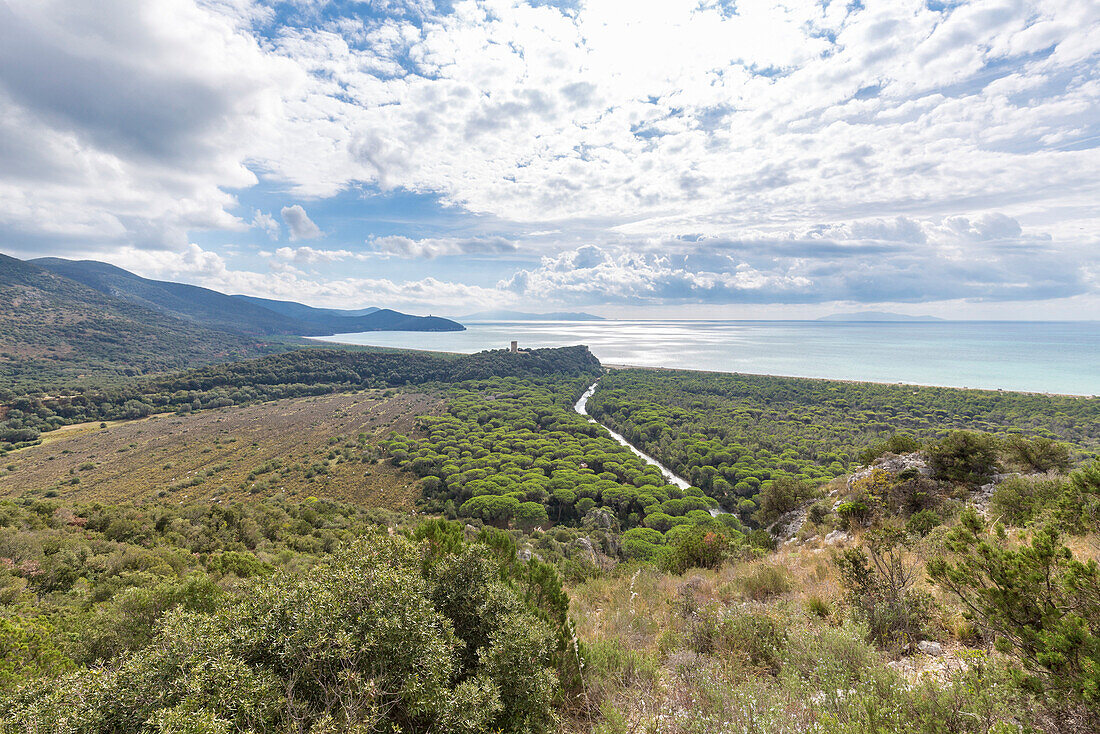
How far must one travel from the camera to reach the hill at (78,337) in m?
97.3

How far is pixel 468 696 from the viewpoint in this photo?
4.37 m

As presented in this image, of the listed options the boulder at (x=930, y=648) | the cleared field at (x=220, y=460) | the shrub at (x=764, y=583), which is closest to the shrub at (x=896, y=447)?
the shrub at (x=764, y=583)

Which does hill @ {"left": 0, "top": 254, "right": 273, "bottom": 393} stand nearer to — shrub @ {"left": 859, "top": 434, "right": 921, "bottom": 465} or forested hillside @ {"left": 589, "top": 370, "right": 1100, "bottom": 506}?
forested hillside @ {"left": 589, "top": 370, "right": 1100, "bottom": 506}

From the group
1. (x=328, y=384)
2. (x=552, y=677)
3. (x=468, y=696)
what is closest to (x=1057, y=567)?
(x=552, y=677)

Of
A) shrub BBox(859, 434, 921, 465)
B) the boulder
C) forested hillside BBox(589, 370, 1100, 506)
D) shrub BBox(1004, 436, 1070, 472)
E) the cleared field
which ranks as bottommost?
the cleared field

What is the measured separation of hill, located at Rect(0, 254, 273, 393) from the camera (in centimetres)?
9731

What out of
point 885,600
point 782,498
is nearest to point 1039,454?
point 782,498

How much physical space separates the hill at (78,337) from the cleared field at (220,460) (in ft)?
149

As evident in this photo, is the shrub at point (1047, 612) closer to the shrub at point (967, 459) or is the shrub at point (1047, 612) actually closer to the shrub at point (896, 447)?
the shrub at point (967, 459)

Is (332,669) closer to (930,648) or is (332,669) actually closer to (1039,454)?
(930,648)

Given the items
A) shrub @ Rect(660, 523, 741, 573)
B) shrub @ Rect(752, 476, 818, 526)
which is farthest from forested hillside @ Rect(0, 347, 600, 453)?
shrub @ Rect(752, 476, 818, 526)

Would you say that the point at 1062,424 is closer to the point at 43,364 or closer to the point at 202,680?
the point at 202,680

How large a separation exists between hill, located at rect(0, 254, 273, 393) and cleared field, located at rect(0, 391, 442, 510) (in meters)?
45.5

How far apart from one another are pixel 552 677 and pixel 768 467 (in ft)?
126
